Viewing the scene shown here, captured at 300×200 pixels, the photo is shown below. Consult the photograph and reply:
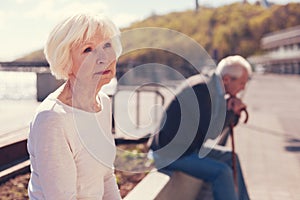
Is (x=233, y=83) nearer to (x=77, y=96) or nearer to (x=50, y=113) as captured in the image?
(x=77, y=96)

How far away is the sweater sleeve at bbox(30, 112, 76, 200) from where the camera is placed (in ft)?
5.22

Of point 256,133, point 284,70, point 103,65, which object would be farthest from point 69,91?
point 284,70

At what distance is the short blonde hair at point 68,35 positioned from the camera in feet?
5.41

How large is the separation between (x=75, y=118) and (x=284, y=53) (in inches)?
2730

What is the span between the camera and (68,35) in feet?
5.40

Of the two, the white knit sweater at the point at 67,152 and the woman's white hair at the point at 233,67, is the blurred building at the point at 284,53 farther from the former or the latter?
the white knit sweater at the point at 67,152

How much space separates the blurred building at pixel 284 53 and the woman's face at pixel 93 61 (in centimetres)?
6155

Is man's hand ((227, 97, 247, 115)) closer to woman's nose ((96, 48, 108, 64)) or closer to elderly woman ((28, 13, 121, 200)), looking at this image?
elderly woman ((28, 13, 121, 200))

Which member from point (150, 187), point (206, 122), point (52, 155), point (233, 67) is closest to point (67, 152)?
point (52, 155)

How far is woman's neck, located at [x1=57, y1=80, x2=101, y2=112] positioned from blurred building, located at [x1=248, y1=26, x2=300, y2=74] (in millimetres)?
61562

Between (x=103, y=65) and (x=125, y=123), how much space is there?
13.0 ft

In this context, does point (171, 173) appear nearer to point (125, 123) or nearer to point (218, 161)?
point (218, 161)

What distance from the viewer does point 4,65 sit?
11.5 metres

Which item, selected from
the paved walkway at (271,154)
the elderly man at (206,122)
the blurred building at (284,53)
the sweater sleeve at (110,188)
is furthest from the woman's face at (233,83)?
the blurred building at (284,53)
